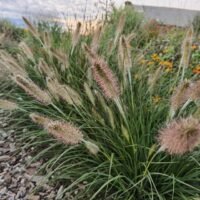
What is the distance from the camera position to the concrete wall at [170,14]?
8984 mm

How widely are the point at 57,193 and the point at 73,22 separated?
2.70 m

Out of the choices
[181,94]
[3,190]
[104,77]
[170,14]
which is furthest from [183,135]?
[170,14]

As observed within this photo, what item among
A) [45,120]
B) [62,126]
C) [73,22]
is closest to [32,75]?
[73,22]

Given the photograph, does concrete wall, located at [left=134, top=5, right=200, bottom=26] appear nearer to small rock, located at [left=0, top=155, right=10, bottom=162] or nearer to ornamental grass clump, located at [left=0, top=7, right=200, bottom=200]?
ornamental grass clump, located at [left=0, top=7, right=200, bottom=200]

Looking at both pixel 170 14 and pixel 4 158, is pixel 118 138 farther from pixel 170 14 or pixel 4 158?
pixel 170 14

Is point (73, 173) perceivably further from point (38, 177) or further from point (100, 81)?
point (100, 81)

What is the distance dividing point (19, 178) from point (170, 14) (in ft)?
24.4

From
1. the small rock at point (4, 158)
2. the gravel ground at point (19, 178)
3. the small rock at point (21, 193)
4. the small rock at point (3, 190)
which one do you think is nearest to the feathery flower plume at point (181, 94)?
the gravel ground at point (19, 178)

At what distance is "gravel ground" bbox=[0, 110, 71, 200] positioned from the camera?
95.3 inches

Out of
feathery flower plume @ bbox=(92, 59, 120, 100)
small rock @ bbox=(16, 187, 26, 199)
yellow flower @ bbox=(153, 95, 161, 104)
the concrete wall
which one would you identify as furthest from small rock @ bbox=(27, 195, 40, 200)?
the concrete wall

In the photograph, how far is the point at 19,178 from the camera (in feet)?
8.63

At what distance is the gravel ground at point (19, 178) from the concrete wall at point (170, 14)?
6.61 m

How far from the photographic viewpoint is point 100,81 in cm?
196

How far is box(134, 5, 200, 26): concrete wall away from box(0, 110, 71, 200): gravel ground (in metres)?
6.61
